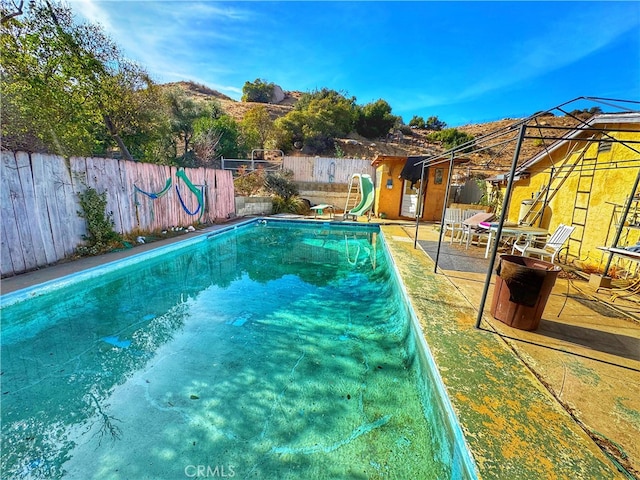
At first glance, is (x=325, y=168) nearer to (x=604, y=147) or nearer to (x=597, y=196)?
(x=604, y=147)

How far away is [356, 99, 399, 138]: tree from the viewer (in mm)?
25266

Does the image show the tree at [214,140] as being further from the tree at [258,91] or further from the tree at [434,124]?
the tree at [434,124]

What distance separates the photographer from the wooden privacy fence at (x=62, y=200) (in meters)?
4.04

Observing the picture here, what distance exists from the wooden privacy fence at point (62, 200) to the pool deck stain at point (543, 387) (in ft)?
19.8

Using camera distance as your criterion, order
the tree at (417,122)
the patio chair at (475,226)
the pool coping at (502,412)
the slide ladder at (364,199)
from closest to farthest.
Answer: the pool coping at (502,412)
the patio chair at (475,226)
the slide ladder at (364,199)
the tree at (417,122)

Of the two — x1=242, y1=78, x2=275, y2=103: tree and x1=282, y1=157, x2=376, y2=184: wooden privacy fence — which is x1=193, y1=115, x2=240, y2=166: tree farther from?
x1=242, y1=78, x2=275, y2=103: tree

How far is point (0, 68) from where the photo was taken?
6.24m

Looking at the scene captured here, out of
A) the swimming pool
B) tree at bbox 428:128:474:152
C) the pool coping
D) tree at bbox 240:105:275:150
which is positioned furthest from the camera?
tree at bbox 428:128:474:152

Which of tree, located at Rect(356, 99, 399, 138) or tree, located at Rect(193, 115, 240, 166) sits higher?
tree, located at Rect(356, 99, 399, 138)

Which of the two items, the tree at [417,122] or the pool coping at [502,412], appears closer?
the pool coping at [502,412]

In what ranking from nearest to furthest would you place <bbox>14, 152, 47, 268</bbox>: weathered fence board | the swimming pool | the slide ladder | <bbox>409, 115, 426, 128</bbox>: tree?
the swimming pool, <bbox>14, 152, 47, 268</bbox>: weathered fence board, the slide ladder, <bbox>409, 115, 426, 128</bbox>: tree

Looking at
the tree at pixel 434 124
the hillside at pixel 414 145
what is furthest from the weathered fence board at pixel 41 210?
the tree at pixel 434 124

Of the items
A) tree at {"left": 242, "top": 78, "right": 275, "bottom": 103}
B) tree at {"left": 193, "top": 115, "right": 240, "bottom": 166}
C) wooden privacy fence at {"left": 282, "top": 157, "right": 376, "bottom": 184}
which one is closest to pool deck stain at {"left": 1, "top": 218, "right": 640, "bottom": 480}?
wooden privacy fence at {"left": 282, "top": 157, "right": 376, "bottom": 184}

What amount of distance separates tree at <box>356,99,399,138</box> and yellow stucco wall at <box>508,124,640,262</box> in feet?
69.6
